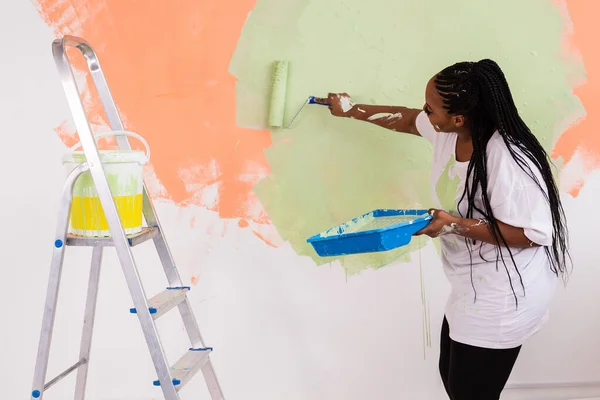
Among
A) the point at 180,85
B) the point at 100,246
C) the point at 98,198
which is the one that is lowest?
the point at 100,246

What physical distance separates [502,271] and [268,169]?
83 cm

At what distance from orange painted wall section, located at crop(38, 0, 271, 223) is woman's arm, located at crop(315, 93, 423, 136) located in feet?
0.81

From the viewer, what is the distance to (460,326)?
5.21ft

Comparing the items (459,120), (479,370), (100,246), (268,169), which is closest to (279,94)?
(268,169)

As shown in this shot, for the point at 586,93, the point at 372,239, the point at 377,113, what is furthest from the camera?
the point at 586,93

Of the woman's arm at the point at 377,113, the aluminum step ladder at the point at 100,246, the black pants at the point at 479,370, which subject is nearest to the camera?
the aluminum step ladder at the point at 100,246

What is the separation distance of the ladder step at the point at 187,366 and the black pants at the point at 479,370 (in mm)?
646

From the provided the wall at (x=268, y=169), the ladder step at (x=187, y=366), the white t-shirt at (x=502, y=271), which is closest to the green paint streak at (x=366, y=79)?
→ the wall at (x=268, y=169)

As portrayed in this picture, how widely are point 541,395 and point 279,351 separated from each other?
36.4 inches

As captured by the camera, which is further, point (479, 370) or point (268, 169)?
point (268, 169)

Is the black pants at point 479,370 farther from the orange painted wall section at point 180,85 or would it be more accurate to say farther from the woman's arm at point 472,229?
the orange painted wall section at point 180,85

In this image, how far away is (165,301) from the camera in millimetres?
1568

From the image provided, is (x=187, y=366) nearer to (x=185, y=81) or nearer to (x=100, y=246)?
(x=100, y=246)

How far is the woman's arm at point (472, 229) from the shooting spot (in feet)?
4.92
